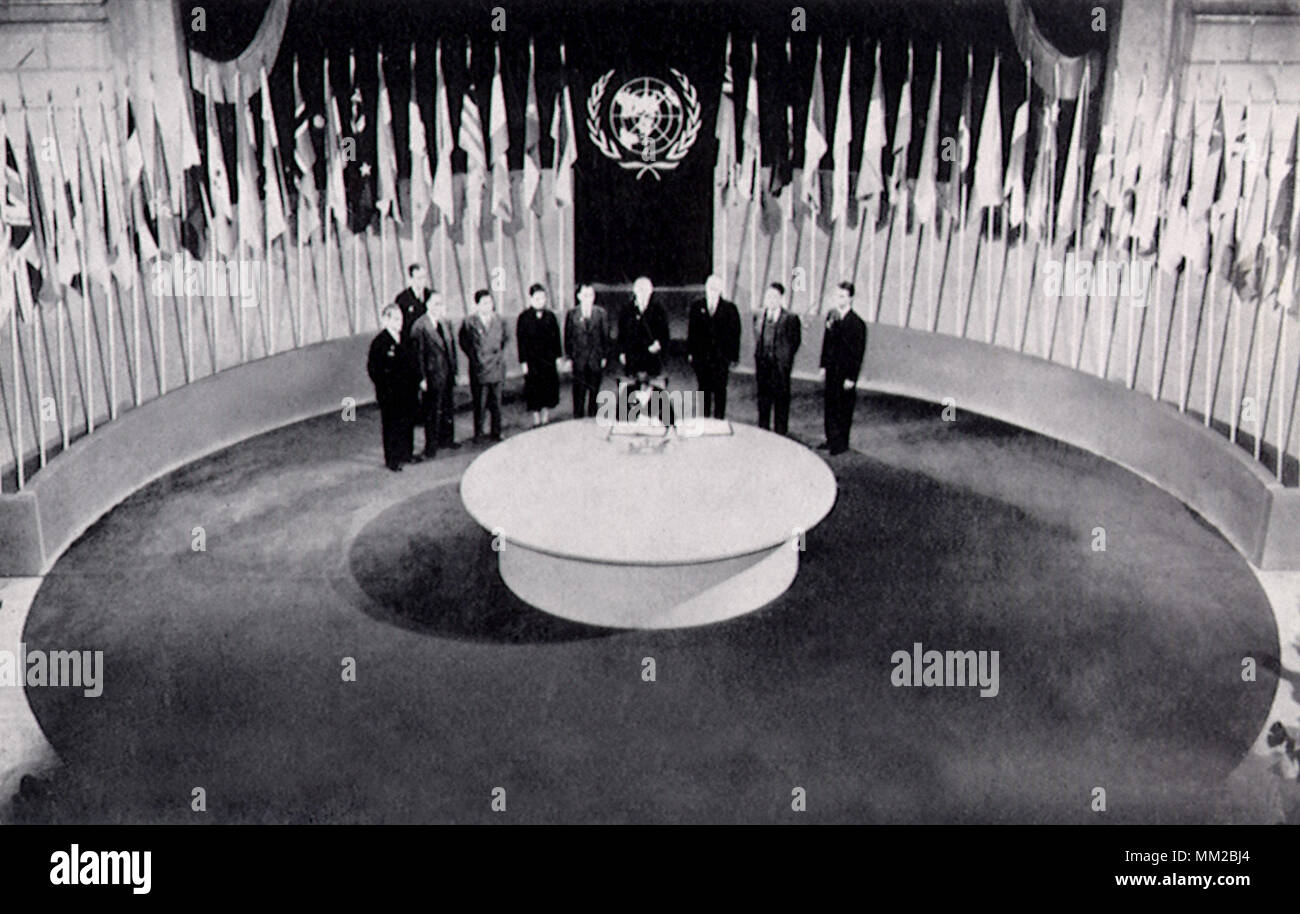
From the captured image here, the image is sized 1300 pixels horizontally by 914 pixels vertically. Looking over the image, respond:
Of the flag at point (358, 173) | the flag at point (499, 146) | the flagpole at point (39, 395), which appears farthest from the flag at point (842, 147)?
the flagpole at point (39, 395)

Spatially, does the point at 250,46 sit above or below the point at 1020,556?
above

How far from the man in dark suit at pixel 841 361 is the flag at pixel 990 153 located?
1.86 metres

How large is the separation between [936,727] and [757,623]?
49.7 inches

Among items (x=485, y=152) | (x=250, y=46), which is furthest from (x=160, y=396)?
(x=485, y=152)

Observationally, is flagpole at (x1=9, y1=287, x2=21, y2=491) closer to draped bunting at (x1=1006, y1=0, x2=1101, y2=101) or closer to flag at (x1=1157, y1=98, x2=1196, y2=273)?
draped bunting at (x1=1006, y1=0, x2=1101, y2=101)

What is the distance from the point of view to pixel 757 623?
7.14 metres

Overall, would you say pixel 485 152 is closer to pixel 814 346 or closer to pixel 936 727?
pixel 814 346

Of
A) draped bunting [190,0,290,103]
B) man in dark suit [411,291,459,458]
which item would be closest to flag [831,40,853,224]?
man in dark suit [411,291,459,458]

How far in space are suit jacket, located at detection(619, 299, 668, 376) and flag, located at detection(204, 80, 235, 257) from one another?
3.18 meters

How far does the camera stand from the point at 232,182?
407 inches

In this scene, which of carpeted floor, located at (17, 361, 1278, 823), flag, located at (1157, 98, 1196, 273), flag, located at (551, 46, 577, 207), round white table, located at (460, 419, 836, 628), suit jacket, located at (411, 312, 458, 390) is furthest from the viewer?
flag, located at (551, 46, 577, 207)

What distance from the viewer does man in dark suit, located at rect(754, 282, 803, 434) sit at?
9.50 meters

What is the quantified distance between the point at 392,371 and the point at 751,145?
3789 mm
